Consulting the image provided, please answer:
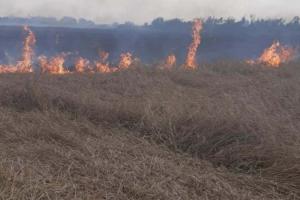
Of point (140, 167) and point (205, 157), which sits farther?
point (205, 157)

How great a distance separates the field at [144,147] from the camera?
353cm

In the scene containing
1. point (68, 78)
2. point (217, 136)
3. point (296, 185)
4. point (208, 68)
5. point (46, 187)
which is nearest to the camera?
point (46, 187)

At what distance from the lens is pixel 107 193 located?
342 cm

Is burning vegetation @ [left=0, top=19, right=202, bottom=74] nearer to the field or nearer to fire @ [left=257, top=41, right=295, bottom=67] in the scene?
fire @ [left=257, top=41, right=295, bottom=67]

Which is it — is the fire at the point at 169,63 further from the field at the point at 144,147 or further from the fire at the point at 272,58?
the field at the point at 144,147

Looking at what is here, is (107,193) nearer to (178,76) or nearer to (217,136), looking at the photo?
(217,136)

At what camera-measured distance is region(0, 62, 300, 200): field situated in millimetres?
3533

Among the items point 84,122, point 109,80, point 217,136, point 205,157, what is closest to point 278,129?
point 217,136

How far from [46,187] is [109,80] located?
5.48m

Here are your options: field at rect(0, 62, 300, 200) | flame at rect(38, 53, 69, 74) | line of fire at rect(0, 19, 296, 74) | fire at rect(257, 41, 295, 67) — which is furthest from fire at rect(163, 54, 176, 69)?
field at rect(0, 62, 300, 200)

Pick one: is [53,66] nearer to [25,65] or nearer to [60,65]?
[60,65]

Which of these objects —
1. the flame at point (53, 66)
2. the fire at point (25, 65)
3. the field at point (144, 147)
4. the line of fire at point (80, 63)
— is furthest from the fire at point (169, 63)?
the field at point (144, 147)

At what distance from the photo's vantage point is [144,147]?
4527 millimetres

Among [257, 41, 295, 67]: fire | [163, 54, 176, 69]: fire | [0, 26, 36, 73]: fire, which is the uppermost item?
[257, 41, 295, 67]: fire
